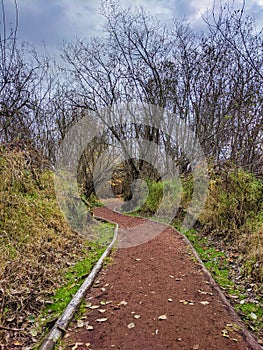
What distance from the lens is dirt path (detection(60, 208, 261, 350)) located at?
2635mm

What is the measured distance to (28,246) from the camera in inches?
174

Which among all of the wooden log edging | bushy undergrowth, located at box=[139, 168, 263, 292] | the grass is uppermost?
bushy undergrowth, located at box=[139, 168, 263, 292]

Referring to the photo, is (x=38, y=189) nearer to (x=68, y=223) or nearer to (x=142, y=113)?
(x=68, y=223)

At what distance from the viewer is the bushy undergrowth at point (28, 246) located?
10.0ft

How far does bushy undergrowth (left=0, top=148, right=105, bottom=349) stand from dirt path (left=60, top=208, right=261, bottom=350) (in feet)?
2.03

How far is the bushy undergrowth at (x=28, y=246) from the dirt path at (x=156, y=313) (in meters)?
0.62

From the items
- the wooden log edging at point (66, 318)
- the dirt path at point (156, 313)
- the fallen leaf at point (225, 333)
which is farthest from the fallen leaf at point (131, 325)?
the fallen leaf at point (225, 333)

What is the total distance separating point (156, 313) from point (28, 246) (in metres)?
2.37

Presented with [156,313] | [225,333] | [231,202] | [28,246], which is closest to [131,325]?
[156,313]

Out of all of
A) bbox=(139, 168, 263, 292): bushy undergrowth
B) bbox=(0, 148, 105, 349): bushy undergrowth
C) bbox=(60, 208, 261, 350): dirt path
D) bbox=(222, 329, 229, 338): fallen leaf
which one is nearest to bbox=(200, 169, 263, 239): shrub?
bbox=(139, 168, 263, 292): bushy undergrowth

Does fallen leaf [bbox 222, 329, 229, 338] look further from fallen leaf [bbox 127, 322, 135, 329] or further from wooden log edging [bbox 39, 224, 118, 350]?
wooden log edging [bbox 39, 224, 118, 350]

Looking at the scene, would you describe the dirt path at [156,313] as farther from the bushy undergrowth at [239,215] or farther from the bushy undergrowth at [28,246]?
the bushy undergrowth at [239,215]

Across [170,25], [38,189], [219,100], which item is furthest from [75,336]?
[170,25]

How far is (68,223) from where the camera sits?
701 cm
